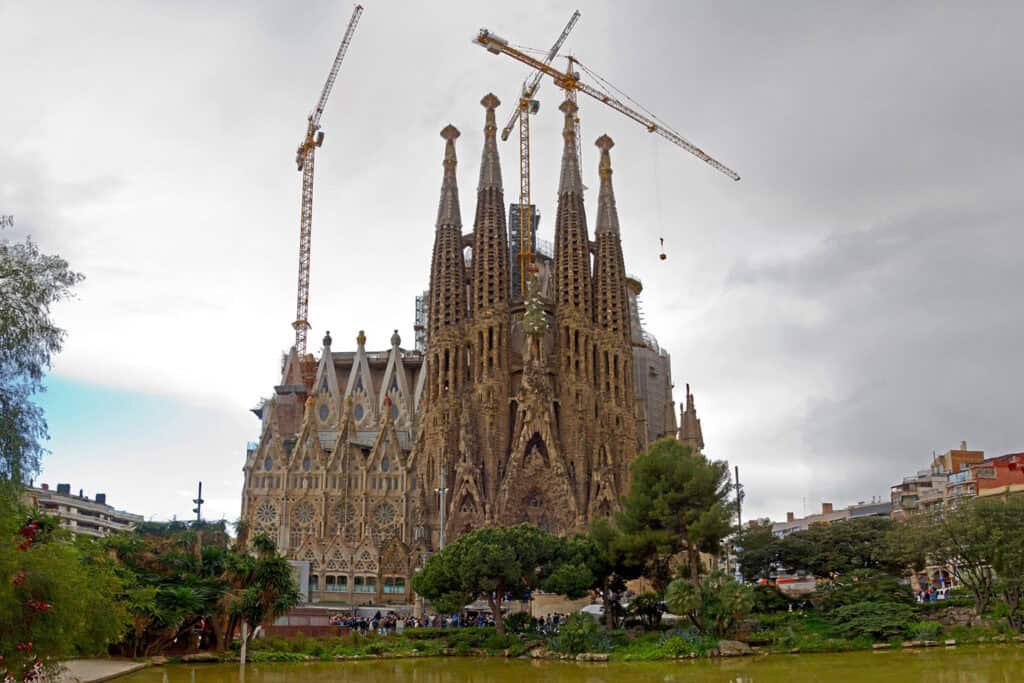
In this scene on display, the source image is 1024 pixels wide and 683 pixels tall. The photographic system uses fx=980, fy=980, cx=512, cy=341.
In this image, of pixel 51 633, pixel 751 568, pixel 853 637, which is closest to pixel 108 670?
pixel 51 633

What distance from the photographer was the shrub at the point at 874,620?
40.6m

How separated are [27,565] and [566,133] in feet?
233

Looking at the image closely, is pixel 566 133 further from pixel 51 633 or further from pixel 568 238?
pixel 51 633

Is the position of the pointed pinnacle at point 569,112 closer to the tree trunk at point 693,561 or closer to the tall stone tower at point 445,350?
the tall stone tower at point 445,350

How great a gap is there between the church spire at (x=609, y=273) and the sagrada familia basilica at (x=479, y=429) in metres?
0.14

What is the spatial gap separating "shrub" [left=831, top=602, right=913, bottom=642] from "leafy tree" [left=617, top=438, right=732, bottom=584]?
6073mm

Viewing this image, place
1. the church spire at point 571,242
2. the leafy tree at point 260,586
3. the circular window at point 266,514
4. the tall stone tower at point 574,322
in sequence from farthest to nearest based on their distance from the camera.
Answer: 1. the church spire at point 571,242
2. the circular window at point 266,514
3. the tall stone tower at point 574,322
4. the leafy tree at point 260,586

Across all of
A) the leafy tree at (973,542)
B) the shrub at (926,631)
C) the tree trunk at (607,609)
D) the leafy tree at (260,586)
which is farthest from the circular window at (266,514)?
the shrub at (926,631)

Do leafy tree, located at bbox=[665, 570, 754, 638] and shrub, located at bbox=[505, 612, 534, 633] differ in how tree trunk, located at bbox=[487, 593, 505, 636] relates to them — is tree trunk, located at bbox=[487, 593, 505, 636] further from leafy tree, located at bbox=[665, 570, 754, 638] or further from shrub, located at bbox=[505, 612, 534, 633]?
leafy tree, located at bbox=[665, 570, 754, 638]

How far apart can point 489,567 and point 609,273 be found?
4123 centimetres

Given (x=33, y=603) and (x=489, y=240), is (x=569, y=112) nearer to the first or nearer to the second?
(x=489, y=240)

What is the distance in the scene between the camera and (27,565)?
18078mm

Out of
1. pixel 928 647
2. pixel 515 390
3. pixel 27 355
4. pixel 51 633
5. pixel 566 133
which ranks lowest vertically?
pixel 928 647

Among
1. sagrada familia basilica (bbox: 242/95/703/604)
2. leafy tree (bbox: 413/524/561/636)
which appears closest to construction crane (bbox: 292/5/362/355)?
sagrada familia basilica (bbox: 242/95/703/604)
